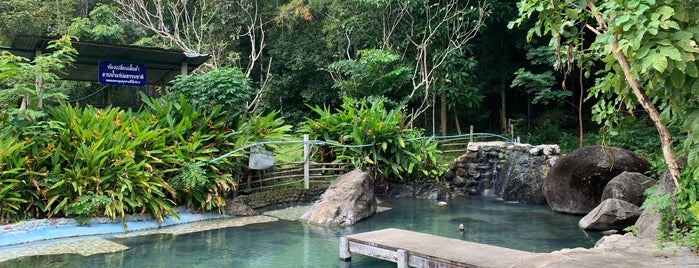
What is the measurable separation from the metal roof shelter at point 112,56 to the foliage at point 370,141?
9.35ft

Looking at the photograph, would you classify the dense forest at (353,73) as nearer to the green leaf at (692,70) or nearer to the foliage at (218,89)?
the foliage at (218,89)

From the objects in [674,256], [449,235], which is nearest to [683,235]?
[674,256]

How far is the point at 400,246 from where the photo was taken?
5.41 m

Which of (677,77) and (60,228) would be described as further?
(60,228)

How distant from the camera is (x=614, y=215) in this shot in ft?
24.7

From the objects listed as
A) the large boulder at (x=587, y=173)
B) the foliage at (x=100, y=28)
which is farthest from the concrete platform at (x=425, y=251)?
the foliage at (x=100, y=28)

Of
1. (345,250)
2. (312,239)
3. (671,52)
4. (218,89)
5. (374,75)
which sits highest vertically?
(374,75)

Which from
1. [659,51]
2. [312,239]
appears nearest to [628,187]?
[312,239]

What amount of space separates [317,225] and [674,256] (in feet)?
16.9

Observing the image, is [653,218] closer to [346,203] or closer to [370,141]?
[346,203]

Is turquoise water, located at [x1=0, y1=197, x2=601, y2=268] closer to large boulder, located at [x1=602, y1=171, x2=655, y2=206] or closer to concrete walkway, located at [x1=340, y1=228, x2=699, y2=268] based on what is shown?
concrete walkway, located at [x1=340, y1=228, x2=699, y2=268]

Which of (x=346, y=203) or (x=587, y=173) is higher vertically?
(x=587, y=173)

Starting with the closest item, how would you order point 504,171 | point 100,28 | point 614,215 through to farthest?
1. point 614,215
2. point 504,171
3. point 100,28

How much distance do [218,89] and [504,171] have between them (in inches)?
260
